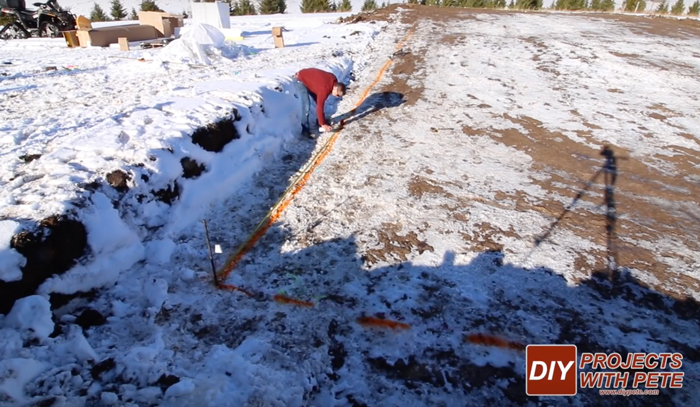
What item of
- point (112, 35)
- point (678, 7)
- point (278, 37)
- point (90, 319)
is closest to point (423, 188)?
point (90, 319)

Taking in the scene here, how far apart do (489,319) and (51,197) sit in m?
3.67

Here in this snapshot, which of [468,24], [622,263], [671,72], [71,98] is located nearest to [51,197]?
[71,98]

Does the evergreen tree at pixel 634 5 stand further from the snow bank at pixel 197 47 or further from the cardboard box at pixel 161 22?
the cardboard box at pixel 161 22

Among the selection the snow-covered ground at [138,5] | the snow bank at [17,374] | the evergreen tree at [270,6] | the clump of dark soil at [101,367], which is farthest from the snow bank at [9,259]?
the snow-covered ground at [138,5]

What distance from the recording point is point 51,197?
310 centimetres

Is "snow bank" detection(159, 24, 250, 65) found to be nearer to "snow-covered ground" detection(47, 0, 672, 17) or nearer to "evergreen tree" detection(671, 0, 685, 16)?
"snow-covered ground" detection(47, 0, 672, 17)

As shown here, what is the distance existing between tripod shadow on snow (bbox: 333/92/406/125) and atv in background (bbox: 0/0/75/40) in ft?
44.2

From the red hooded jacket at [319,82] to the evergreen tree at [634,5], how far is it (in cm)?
2655

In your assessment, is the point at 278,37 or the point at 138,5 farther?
the point at 138,5

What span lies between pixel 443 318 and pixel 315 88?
4455mm

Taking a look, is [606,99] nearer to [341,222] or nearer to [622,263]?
[622,263]

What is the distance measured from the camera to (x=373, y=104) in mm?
7879

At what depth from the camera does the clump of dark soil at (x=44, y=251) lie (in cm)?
253

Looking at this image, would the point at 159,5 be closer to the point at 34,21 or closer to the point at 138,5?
the point at 138,5
